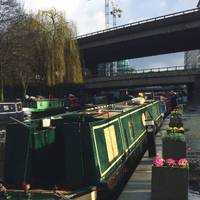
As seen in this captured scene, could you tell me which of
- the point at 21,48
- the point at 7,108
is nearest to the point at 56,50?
the point at 21,48

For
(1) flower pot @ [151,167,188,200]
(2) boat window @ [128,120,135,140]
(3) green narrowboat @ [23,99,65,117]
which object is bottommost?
(3) green narrowboat @ [23,99,65,117]

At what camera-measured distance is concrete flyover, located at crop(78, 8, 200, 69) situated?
219 feet

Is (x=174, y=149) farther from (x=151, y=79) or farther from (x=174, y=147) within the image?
(x=151, y=79)

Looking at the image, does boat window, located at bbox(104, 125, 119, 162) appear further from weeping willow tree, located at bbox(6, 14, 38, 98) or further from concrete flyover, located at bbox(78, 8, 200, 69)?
concrete flyover, located at bbox(78, 8, 200, 69)

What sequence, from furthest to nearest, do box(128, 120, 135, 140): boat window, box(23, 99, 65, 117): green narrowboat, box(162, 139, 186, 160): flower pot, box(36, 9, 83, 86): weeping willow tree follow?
box(36, 9, 83, 86): weeping willow tree < box(23, 99, 65, 117): green narrowboat < box(128, 120, 135, 140): boat window < box(162, 139, 186, 160): flower pot

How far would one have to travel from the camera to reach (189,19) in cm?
6544

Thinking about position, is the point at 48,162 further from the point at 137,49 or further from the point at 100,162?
the point at 137,49

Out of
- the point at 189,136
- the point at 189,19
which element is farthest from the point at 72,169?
the point at 189,19

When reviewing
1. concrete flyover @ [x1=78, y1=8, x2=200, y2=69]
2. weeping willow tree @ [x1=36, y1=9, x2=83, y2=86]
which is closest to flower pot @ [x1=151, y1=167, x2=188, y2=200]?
weeping willow tree @ [x1=36, y1=9, x2=83, y2=86]

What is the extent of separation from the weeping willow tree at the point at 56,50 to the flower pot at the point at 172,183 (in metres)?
46.0

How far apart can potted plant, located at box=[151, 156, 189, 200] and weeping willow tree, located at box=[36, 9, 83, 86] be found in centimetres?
4592

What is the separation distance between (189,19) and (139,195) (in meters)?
57.2

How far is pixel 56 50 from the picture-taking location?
186ft

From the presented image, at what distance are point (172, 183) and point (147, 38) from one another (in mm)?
65762
